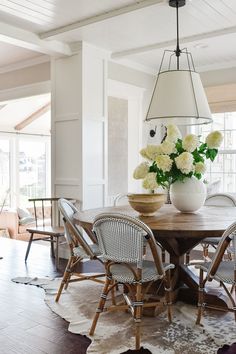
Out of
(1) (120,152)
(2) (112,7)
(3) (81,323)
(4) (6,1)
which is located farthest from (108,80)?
(3) (81,323)

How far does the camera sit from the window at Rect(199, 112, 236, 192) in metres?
5.52

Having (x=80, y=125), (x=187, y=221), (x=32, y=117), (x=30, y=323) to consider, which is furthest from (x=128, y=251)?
(x=32, y=117)

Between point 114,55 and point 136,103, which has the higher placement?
point 114,55

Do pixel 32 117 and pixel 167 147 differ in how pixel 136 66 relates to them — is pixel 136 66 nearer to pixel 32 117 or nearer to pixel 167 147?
pixel 167 147

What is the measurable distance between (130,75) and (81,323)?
3.82 metres

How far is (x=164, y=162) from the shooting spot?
3006 millimetres

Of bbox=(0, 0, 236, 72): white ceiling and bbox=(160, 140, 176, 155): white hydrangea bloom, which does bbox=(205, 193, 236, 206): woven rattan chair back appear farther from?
bbox=(0, 0, 236, 72): white ceiling

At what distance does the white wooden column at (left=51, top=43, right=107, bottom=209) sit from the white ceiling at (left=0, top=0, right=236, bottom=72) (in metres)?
0.26

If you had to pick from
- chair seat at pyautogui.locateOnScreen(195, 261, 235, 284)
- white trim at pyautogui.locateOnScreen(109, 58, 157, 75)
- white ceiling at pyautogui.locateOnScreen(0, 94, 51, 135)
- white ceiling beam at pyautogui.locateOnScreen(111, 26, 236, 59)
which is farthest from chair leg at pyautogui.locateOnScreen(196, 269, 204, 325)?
white ceiling at pyautogui.locateOnScreen(0, 94, 51, 135)

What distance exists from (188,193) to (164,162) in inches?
14.1

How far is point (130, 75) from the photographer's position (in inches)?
219

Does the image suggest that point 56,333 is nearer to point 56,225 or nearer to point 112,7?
point 56,225

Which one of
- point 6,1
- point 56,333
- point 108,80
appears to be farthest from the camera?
point 108,80

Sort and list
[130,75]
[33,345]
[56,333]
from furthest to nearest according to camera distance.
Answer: [130,75] < [56,333] < [33,345]
